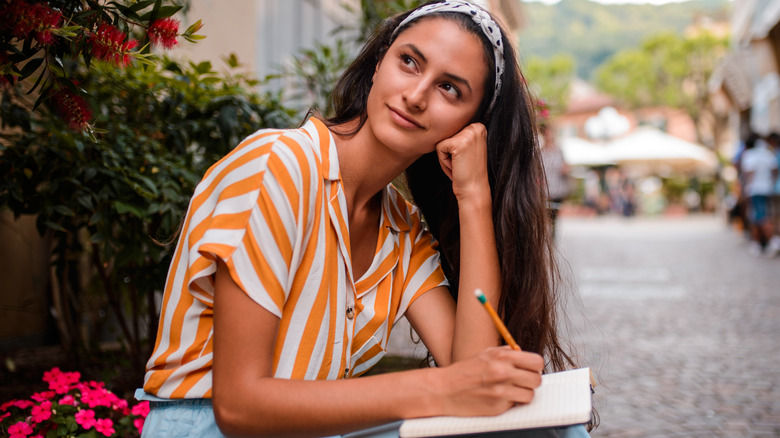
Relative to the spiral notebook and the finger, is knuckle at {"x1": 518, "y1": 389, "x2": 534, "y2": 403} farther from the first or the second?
the finger

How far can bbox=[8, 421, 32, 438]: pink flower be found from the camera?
190 centimetres

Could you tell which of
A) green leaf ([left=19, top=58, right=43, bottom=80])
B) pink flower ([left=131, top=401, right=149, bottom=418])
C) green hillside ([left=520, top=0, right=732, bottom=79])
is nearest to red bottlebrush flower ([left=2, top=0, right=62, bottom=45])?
green leaf ([left=19, top=58, right=43, bottom=80])

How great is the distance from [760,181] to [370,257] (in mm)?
10688

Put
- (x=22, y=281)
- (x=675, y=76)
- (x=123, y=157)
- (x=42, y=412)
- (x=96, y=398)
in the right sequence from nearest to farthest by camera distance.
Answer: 1. (x=42, y=412)
2. (x=96, y=398)
3. (x=123, y=157)
4. (x=22, y=281)
5. (x=675, y=76)

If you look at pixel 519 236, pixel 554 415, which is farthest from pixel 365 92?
pixel 554 415

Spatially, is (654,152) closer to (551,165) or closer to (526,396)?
(551,165)

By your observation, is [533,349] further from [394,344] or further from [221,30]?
[221,30]

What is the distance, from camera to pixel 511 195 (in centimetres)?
201

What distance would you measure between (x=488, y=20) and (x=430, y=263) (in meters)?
0.71

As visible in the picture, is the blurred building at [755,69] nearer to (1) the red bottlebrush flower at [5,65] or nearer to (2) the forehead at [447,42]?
(2) the forehead at [447,42]

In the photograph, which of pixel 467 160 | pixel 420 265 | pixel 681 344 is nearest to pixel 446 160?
pixel 467 160

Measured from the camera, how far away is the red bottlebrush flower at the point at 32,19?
1318mm

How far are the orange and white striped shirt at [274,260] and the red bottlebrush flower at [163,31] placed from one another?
0.93 ft

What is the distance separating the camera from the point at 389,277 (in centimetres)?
196
